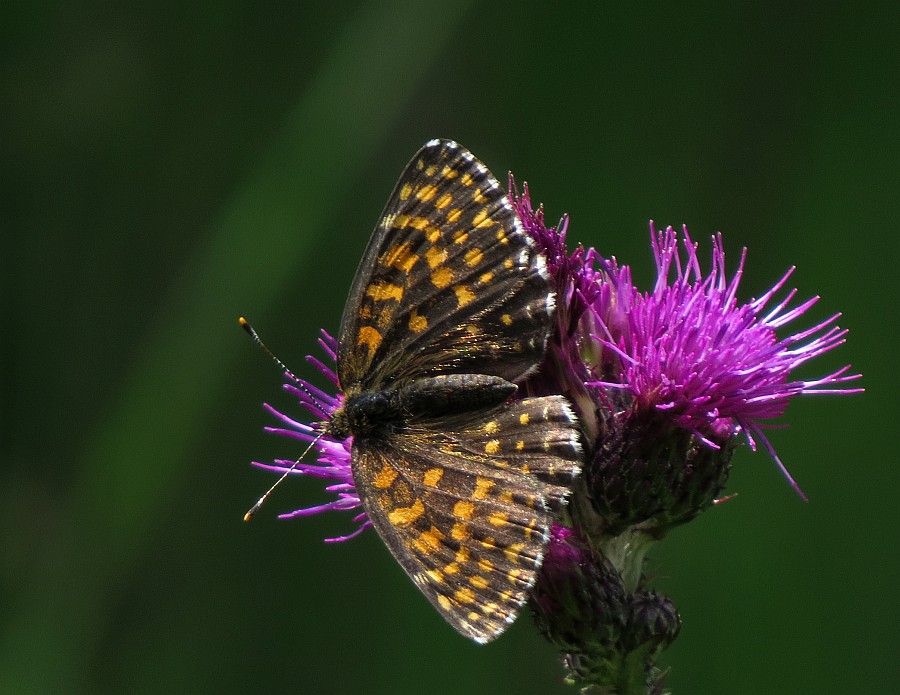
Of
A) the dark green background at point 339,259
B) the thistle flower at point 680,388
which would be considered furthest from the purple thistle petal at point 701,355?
the dark green background at point 339,259

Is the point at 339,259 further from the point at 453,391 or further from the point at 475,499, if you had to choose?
the point at 475,499

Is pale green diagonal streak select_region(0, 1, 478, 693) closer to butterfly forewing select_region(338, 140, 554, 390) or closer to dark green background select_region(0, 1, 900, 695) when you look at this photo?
dark green background select_region(0, 1, 900, 695)

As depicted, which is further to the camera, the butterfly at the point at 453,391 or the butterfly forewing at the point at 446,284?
the butterfly forewing at the point at 446,284

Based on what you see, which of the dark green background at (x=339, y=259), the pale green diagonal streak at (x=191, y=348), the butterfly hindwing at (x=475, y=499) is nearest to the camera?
the butterfly hindwing at (x=475, y=499)

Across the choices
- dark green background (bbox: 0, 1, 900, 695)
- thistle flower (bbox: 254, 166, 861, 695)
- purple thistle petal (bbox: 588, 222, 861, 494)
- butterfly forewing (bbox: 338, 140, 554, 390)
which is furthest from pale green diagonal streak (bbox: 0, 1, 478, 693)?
purple thistle petal (bbox: 588, 222, 861, 494)

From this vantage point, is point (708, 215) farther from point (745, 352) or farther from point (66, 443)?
point (66, 443)

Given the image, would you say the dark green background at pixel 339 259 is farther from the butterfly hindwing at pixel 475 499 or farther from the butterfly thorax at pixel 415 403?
the butterfly hindwing at pixel 475 499

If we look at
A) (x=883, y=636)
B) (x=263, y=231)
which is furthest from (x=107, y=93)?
Answer: (x=883, y=636)
